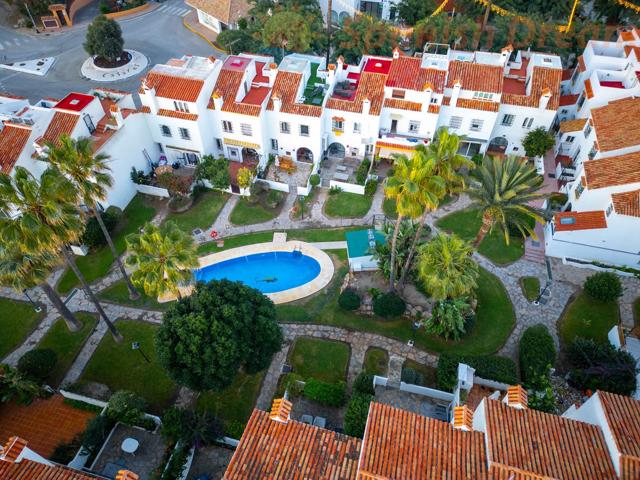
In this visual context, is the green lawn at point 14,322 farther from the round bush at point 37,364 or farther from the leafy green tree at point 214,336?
the leafy green tree at point 214,336

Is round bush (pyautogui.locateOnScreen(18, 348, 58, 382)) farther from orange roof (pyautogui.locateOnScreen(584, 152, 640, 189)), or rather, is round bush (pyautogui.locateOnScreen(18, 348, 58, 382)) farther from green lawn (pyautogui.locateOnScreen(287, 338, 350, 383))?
orange roof (pyautogui.locateOnScreen(584, 152, 640, 189))

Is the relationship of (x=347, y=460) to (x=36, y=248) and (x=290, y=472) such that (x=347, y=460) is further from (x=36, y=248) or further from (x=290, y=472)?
(x=36, y=248)

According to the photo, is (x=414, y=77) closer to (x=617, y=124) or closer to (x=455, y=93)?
(x=455, y=93)

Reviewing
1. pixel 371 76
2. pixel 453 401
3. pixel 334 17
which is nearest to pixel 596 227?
pixel 453 401

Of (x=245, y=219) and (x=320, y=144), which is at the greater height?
(x=320, y=144)

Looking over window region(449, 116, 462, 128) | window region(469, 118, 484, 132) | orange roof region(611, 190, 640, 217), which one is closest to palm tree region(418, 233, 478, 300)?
orange roof region(611, 190, 640, 217)
